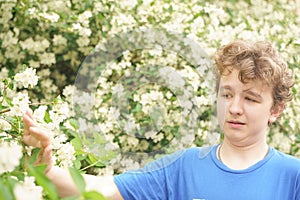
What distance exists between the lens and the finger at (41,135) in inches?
52.5

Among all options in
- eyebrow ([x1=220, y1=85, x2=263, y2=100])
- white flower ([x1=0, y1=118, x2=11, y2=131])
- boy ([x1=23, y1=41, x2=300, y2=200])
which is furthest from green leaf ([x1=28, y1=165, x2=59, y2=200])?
eyebrow ([x1=220, y1=85, x2=263, y2=100])

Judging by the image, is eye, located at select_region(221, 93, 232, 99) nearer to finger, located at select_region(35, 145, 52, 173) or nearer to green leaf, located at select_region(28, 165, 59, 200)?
finger, located at select_region(35, 145, 52, 173)

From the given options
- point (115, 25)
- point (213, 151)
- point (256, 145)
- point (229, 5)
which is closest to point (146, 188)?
point (213, 151)

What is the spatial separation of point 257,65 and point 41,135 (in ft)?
2.22

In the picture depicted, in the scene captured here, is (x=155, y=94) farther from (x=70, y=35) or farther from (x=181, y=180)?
(x=181, y=180)

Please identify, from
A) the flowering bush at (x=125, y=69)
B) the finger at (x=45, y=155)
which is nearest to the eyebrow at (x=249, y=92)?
the flowering bush at (x=125, y=69)

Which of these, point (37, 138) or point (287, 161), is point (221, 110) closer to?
point (287, 161)

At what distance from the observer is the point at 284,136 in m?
3.77

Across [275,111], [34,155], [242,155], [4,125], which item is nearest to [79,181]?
[34,155]

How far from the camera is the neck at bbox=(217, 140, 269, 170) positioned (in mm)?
1695

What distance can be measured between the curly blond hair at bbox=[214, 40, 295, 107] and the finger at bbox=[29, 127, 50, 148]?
59 centimetres

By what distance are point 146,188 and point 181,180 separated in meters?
0.11

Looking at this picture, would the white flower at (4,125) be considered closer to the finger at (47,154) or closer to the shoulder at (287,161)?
the finger at (47,154)

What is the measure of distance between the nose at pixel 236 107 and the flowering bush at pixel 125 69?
0.24 m
